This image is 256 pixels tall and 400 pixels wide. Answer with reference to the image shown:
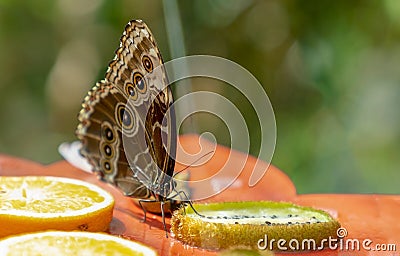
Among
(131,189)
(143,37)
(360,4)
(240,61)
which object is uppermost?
(360,4)

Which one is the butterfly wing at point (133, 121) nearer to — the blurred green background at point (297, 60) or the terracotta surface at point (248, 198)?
the terracotta surface at point (248, 198)

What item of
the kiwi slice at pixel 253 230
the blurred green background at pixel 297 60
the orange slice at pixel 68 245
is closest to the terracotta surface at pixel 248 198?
the kiwi slice at pixel 253 230

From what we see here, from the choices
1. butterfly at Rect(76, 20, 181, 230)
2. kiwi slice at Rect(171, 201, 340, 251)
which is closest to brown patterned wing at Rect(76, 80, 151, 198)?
butterfly at Rect(76, 20, 181, 230)

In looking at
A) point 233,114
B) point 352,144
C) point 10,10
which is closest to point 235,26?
point 233,114

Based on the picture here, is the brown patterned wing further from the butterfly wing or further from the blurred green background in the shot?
the blurred green background

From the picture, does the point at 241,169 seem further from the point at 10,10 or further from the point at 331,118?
the point at 10,10

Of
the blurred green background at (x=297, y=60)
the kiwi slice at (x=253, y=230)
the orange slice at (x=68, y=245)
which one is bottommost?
the orange slice at (x=68, y=245)
